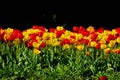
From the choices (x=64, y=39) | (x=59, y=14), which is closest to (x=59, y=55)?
(x=64, y=39)

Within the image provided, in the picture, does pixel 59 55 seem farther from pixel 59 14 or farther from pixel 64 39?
pixel 59 14

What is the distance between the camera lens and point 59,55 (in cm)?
776

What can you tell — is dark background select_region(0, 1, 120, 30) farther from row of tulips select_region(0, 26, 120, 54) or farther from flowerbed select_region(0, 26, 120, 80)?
flowerbed select_region(0, 26, 120, 80)

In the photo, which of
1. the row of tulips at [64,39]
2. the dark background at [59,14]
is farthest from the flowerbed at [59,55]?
the dark background at [59,14]

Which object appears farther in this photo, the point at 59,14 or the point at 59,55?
the point at 59,14

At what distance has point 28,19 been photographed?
12.0 m

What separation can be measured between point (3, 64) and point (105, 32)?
1948 mm

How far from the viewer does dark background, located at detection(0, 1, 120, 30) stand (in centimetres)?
1175

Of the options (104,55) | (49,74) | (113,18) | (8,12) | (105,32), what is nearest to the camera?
(49,74)

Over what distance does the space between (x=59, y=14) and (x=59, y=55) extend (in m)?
4.49

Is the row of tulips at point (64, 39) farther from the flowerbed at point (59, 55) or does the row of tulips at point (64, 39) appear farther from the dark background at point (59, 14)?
the dark background at point (59, 14)

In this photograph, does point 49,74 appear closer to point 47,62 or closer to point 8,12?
point 47,62

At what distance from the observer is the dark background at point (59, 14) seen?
11.8 metres

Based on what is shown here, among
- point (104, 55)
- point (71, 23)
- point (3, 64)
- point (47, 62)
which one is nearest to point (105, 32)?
point (104, 55)
